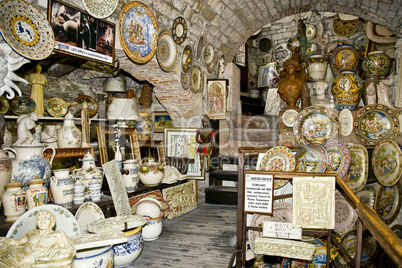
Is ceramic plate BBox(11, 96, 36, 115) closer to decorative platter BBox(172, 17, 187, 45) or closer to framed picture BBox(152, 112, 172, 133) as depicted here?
framed picture BBox(152, 112, 172, 133)

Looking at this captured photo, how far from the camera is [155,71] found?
10.5 ft

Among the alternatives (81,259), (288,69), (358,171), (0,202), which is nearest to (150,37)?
(0,202)

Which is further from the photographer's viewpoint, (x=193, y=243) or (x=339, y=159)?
(x=339, y=159)

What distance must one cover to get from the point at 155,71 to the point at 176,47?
428mm

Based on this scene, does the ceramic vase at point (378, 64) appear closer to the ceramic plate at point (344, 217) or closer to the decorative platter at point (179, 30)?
the ceramic plate at point (344, 217)

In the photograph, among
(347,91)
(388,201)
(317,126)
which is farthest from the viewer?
(347,91)

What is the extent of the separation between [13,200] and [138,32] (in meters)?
1.82

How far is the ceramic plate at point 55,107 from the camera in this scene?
3.69 meters

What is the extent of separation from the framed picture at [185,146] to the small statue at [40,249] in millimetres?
2530

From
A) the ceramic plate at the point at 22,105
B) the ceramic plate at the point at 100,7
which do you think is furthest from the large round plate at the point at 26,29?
the ceramic plate at the point at 22,105

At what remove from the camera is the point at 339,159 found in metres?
2.88

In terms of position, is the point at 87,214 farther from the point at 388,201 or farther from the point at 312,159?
the point at 388,201

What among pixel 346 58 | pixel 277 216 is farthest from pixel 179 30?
pixel 346 58

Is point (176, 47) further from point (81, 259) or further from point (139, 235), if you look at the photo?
point (81, 259)
